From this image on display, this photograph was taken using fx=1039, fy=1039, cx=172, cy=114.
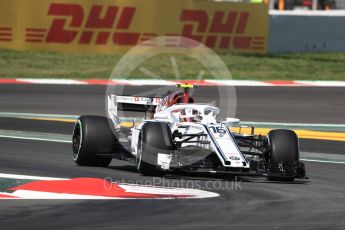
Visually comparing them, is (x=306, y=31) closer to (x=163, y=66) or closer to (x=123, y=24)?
(x=163, y=66)

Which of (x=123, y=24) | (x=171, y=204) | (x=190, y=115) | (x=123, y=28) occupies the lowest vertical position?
(x=171, y=204)

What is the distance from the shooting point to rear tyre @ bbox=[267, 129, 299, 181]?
11.1 metres

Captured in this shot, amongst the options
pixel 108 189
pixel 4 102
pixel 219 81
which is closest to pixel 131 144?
pixel 108 189

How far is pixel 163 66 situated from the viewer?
1103 inches

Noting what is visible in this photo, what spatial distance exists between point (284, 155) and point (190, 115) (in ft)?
3.79

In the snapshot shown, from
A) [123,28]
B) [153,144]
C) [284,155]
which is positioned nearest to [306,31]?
[123,28]

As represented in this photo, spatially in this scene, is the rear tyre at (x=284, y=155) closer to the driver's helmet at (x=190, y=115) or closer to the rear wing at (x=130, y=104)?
the driver's helmet at (x=190, y=115)

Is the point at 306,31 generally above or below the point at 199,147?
above

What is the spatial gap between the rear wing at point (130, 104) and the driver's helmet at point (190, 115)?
0.88 metres

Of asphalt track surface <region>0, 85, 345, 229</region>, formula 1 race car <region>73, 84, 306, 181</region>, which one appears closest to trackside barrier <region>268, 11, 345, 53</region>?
asphalt track surface <region>0, 85, 345, 229</region>

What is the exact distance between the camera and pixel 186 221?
8.21m

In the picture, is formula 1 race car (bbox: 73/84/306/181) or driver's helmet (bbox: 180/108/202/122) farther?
driver's helmet (bbox: 180/108/202/122)

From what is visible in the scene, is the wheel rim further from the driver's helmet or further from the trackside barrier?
the trackside barrier

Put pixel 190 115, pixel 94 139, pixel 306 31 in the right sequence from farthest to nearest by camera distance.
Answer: pixel 306 31 → pixel 94 139 → pixel 190 115
